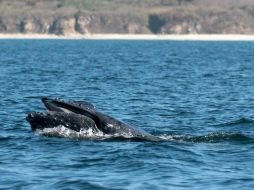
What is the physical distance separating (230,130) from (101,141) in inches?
233

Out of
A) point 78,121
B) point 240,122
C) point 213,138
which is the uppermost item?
point 78,121

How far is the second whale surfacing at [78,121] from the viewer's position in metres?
20.4

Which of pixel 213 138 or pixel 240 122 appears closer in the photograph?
pixel 213 138

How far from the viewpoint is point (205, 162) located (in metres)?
18.3

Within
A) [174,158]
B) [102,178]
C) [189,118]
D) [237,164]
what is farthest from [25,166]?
[189,118]

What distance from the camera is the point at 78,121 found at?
20.6m

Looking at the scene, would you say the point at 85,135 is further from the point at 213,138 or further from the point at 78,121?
the point at 213,138

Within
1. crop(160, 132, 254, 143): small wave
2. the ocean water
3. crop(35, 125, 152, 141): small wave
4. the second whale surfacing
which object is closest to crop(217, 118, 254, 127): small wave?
the ocean water

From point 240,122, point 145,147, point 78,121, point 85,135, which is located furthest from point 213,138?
point 240,122

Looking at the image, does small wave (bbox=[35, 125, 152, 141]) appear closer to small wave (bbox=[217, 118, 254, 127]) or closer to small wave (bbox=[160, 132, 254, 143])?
small wave (bbox=[160, 132, 254, 143])

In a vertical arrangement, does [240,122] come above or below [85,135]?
below

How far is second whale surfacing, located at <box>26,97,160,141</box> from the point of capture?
20438mm

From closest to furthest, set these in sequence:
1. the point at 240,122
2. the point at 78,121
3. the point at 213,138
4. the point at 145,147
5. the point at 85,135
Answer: the point at 145,147 → the point at 78,121 → the point at 85,135 → the point at 213,138 → the point at 240,122

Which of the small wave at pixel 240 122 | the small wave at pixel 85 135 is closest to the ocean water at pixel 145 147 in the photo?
the small wave at pixel 240 122
